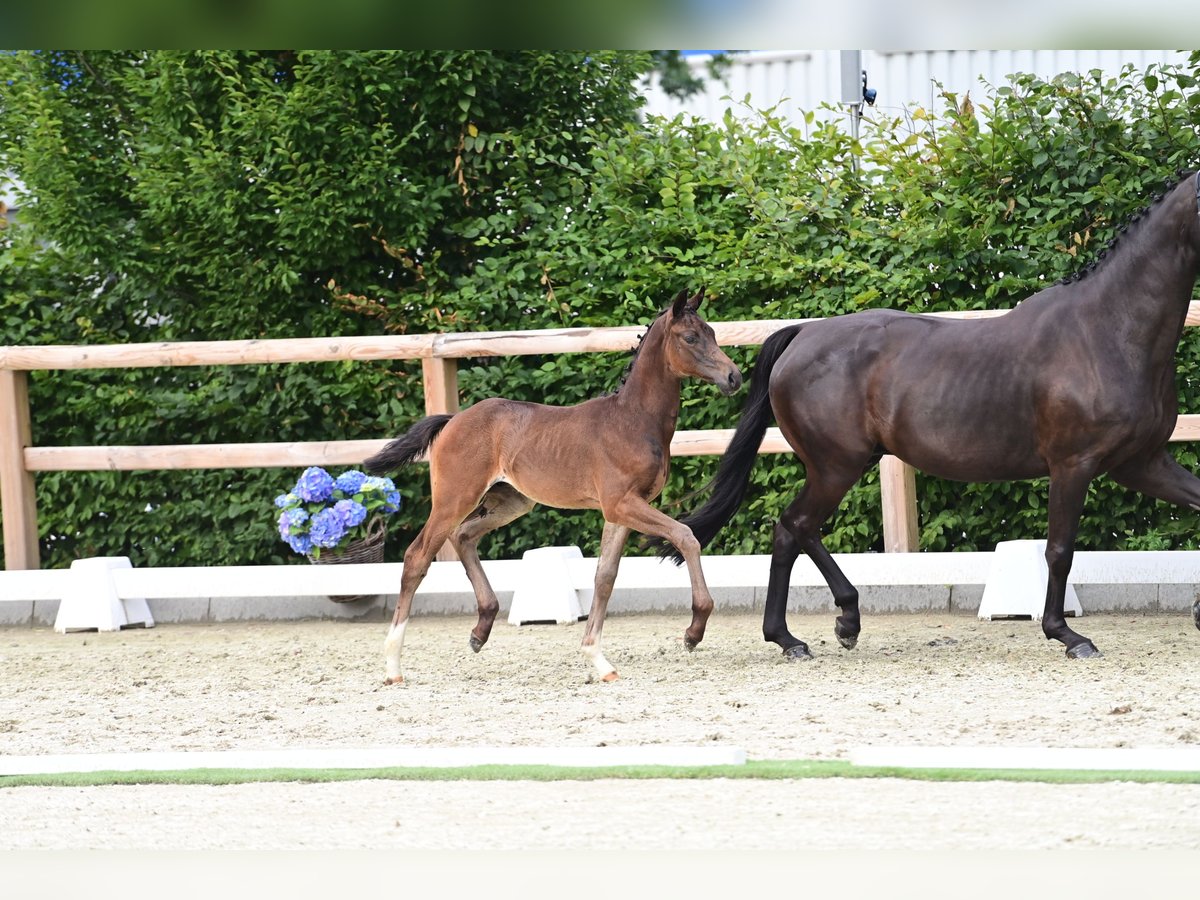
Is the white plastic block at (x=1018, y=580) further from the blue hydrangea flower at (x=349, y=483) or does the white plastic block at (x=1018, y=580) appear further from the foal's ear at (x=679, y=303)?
the blue hydrangea flower at (x=349, y=483)

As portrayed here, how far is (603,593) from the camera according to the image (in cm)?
556

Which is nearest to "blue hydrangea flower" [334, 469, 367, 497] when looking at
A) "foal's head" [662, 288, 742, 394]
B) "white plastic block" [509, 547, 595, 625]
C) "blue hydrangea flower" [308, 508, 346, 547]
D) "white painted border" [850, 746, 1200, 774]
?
"blue hydrangea flower" [308, 508, 346, 547]

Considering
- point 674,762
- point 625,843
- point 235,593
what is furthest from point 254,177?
point 625,843

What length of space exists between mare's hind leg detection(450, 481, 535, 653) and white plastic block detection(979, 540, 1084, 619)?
2465 mm

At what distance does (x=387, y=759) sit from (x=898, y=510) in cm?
399

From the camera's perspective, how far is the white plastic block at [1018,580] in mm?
6844

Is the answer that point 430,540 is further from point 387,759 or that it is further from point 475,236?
point 475,236

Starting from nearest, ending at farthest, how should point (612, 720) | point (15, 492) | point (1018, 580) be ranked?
point (612, 720)
point (1018, 580)
point (15, 492)

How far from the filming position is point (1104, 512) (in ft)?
23.8

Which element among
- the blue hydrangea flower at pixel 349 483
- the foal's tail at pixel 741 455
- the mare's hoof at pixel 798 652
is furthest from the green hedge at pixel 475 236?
the mare's hoof at pixel 798 652

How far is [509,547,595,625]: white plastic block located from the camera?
7508 mm

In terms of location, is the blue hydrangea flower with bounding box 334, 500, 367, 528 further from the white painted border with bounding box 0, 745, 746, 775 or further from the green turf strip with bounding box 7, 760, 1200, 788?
the green turf strip with bounding box 7, 760, 1200, 788

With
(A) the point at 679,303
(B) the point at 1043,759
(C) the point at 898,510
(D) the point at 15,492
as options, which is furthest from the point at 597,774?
(D) the point at 15,492

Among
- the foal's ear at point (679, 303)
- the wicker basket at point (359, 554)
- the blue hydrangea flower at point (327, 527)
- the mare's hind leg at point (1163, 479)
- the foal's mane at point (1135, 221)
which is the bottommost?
the wicker basket at point (359, 554)
